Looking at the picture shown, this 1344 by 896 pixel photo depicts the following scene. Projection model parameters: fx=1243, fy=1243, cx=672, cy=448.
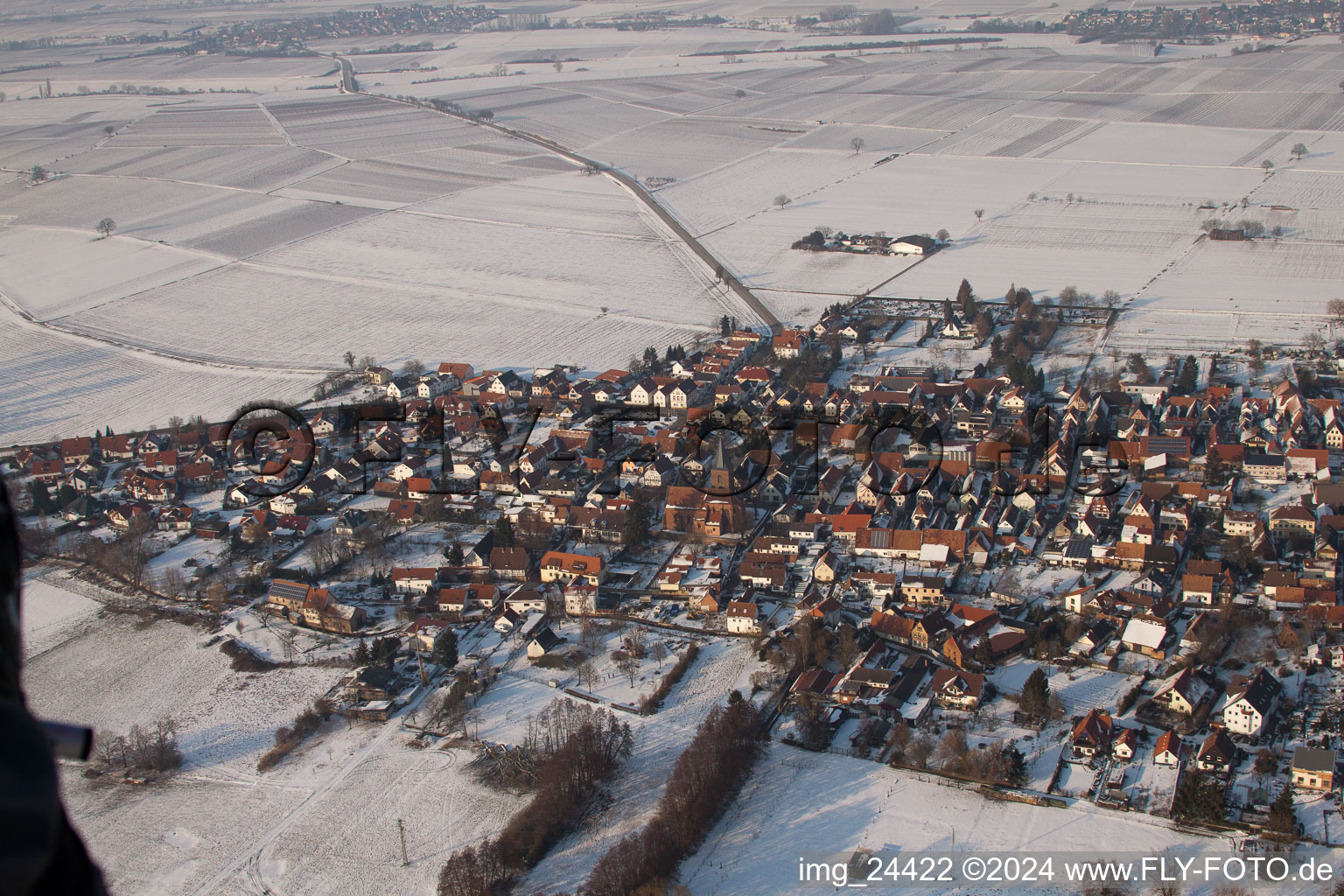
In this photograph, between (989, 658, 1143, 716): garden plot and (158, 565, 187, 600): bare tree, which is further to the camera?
(158, 565, 187, 600): bare tree

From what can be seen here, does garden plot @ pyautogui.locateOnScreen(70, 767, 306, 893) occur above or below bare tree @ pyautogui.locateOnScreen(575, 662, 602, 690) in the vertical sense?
Answer: below

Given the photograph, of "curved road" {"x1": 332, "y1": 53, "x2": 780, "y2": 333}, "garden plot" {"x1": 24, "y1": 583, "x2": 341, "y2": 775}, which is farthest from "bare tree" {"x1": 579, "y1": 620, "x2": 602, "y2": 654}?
"curved road" {"x1": 332, "y1": 53, "x2": 780, "y2": 333}

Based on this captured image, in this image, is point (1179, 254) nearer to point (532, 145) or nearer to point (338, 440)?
point (338, 440)

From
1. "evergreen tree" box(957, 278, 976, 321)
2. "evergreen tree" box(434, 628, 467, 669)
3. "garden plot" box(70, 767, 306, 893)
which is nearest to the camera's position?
"garden plot" box(70, 767, 306, 893)

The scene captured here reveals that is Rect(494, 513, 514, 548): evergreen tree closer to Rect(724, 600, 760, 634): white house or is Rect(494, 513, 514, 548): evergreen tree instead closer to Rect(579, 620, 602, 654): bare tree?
Rect(579, 620, 602, 654): bare tree

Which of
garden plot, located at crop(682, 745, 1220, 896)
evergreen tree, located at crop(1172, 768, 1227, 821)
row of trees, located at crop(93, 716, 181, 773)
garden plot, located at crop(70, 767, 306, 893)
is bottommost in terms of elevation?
garden plot, located at crop(70, 767, 306, 893)

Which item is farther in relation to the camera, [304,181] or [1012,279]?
[304,181]

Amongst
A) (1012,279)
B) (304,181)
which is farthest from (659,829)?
(304,181)
